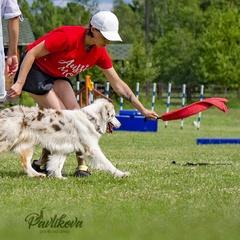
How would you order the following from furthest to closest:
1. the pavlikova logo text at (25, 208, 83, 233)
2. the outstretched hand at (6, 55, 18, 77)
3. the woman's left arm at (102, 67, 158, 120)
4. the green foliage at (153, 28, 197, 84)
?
the green foliage at (153, 28, 197, 84) → the woman's left arm at (102, 67, 158, 120) → the outstretched hand at (6, 55, 18, 77) → the pavlikova logo text at (25, 208, 83, 233)

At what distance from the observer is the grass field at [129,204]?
20.2 feet

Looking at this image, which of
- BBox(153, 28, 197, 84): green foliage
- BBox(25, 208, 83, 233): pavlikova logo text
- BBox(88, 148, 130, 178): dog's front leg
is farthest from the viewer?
BBox(153, 28, 197, 84): green foliage

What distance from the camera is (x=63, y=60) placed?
9633mm

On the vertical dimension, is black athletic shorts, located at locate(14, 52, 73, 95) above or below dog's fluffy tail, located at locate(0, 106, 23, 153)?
above

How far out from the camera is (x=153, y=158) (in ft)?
47.5

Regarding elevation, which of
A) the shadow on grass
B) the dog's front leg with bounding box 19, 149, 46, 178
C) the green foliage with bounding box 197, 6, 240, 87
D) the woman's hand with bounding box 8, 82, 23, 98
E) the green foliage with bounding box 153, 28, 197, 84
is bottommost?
the green foliage with bounding box 153, 28, 197, 84

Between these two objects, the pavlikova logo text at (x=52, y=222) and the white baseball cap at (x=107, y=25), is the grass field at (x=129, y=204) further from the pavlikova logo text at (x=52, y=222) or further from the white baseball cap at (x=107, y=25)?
the white baseball cap at (x=107, y=25)

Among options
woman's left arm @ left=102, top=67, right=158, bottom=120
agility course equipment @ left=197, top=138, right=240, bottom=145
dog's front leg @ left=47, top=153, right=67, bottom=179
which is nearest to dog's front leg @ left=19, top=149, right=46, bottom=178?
dog's front leg @ left=47, top=153, right=67, bottom=179

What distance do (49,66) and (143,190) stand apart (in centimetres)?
207

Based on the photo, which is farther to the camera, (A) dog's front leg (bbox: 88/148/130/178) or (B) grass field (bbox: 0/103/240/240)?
(A) dog's front leg (bbox: 88/148/130/178)

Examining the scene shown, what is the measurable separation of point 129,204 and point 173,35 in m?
70.8

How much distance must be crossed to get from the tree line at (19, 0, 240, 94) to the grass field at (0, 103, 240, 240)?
38.2 metres

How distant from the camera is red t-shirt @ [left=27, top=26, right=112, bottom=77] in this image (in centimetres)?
944

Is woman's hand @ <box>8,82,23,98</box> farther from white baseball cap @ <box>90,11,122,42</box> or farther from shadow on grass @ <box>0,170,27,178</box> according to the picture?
shadow on grass @ <box>0,170,27,178</box>
